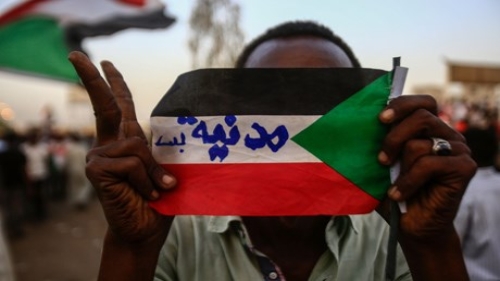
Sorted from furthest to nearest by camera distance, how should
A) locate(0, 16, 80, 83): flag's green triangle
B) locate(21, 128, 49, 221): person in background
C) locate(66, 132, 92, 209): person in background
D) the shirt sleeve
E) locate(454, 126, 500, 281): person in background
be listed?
locate(66, 132, 92, 209): person in background
locate(21, 128, 49, 221): person in background
locate(0, 16, 80, 83): flag's green triangle
locate(454, 126, 500, 281): person in background
the shirt sleeve

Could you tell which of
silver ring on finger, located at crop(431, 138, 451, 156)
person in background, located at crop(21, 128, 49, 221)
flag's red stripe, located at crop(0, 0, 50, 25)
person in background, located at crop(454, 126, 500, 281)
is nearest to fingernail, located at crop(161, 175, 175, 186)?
silver ring on finger, located at crop(431, 138, 451, 156)

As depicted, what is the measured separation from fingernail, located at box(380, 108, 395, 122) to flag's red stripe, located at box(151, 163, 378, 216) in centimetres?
20

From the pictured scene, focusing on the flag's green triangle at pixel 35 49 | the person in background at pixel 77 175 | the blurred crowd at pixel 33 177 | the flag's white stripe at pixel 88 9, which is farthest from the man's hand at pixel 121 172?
the person in background at pixel 77 175

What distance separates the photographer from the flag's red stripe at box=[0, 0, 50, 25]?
16.5 feet

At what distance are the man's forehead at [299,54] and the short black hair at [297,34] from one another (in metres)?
0.04

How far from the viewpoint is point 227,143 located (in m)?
1.31

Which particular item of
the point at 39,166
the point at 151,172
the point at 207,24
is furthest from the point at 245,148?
the point at 207,24

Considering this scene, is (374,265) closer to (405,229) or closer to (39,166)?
(405,229)

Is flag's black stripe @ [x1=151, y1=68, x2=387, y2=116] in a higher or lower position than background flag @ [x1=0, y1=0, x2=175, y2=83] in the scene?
lower

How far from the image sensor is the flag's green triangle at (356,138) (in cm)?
121

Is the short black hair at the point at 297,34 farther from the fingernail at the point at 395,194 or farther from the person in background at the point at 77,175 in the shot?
the person in background at the point at 77,175

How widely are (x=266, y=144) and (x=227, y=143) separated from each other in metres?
0.11

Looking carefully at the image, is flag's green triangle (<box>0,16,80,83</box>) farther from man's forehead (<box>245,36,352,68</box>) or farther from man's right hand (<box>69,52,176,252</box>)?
man's right hand (<box>69,52,176,252</box>)

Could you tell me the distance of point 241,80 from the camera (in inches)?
49.8
